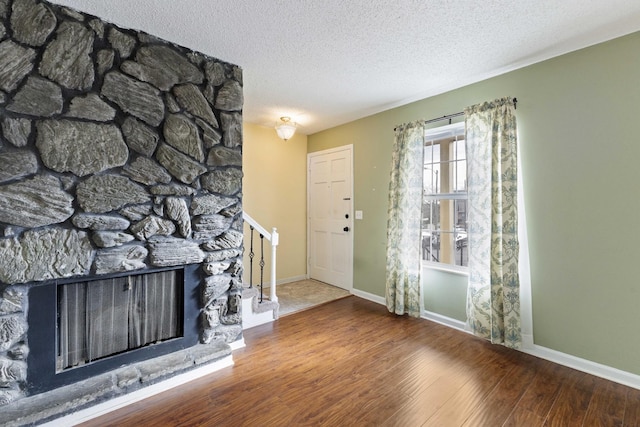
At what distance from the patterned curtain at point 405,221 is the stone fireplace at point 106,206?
1843 mm

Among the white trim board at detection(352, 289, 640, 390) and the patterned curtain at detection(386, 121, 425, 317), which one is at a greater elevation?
the patterned curtain at detection(386, 121, 425, 317)

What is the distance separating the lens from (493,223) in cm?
263

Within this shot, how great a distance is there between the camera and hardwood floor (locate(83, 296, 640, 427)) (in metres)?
1.78

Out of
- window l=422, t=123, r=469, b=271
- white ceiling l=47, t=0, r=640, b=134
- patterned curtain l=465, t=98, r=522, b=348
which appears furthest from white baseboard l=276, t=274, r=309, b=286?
white ceiling l=47, t=0, r=640, b=134

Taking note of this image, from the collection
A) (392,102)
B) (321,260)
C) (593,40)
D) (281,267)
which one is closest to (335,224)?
(321,260)

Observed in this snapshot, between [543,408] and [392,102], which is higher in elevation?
[392,102]

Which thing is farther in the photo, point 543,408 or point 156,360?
point 156,360

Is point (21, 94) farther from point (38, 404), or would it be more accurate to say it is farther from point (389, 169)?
point (389, 169)

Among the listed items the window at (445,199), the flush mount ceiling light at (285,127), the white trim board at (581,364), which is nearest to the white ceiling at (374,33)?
the window at (445,199)

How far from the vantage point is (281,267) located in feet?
15.6

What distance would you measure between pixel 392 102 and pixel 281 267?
2976 mm

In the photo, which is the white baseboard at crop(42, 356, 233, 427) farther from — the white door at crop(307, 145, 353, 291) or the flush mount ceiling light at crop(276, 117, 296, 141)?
the flush mount ceiling light at crop(276, 117, 296, 141)

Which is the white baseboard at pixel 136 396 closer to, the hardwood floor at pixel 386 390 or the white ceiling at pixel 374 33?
the hardwood floor at pixel 386 390

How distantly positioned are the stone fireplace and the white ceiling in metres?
0.29
